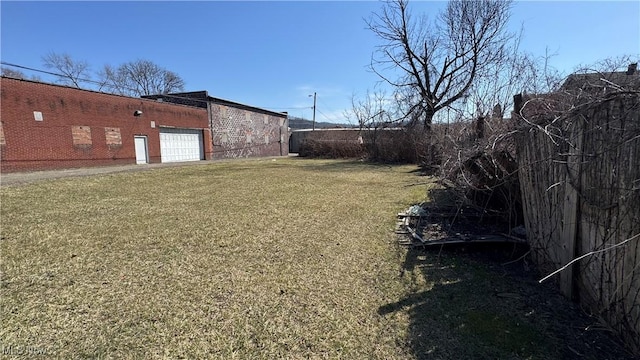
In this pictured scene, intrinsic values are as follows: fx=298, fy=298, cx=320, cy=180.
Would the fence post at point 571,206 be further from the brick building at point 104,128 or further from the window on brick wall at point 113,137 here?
the window on brick wall at point 113,137

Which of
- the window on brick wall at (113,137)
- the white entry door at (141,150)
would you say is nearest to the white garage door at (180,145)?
the white entry door at (141,150)

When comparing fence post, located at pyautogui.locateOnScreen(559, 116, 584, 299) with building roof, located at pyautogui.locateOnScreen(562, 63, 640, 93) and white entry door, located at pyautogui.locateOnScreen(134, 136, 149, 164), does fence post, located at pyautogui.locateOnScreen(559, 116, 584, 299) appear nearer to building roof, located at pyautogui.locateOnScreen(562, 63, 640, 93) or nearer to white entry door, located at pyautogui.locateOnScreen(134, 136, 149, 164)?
building roof, located at pyautogui.locateOnScreen(562, 63, 640, 93)

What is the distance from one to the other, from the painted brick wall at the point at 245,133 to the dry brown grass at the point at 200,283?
1813 centimetres

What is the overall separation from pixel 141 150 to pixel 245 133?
33.1ft

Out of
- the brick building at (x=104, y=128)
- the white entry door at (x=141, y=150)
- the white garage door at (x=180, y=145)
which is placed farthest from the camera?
the white garage door at (x=180, y=145)

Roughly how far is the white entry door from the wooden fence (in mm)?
18433

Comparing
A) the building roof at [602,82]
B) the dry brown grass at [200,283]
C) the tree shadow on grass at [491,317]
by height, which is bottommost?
the tree shadow on grass at [491,317]

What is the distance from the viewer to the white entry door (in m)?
16.6

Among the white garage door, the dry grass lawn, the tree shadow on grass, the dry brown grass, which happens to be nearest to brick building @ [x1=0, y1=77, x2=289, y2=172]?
the white garage door

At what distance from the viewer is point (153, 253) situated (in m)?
3.34

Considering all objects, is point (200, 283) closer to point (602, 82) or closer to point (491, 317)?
point (491, 317)

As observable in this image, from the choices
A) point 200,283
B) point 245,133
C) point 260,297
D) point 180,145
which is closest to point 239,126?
point 245,133

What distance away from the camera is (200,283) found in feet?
8.73

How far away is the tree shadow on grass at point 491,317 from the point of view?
5.99 ft
